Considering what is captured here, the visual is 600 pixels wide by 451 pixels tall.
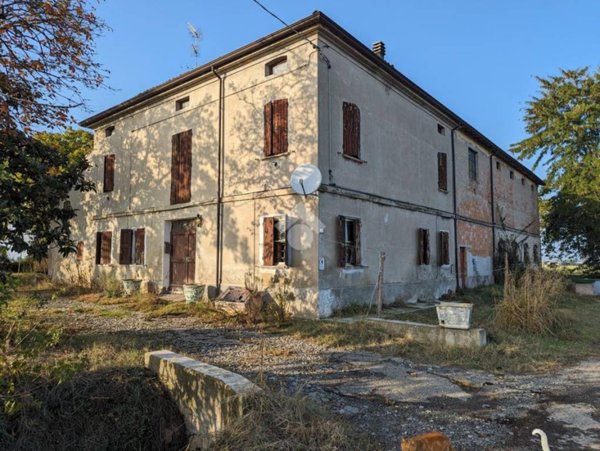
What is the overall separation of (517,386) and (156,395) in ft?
13.8

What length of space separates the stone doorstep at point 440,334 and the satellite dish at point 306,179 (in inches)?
130

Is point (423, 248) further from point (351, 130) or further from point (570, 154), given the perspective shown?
→ point (570, 154)

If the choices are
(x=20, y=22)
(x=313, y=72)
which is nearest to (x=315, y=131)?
(x=313, y=72)

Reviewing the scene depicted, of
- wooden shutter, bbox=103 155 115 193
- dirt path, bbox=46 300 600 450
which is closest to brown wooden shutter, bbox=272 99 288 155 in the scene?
dirt path, bbox=46 300 600 450

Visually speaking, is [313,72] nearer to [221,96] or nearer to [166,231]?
[221,96]

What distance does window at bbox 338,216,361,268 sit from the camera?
9.90m

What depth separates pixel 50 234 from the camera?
626 centimetres

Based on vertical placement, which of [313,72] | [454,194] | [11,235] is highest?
[313,72]

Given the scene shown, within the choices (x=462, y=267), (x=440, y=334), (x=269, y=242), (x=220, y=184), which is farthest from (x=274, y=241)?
(x=462, y=267)

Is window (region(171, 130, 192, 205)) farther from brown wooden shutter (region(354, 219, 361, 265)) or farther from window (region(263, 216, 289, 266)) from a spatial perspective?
brown wooden shutter (region(354, 219, 361, 265))

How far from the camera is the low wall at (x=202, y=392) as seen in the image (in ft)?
11.2

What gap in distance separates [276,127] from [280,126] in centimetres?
13

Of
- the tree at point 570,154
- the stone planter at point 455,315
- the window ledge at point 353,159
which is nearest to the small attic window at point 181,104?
the window ledge at point 353,159

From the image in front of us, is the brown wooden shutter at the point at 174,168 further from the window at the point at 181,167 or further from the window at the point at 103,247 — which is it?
the window at the point at 103,247
